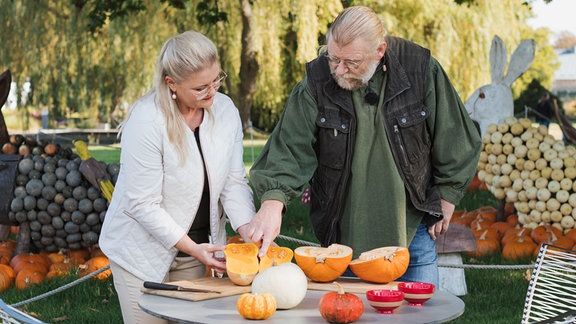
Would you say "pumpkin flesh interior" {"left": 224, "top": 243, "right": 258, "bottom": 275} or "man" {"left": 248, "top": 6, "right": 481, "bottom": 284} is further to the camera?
"man" {"left": 248, "top": 6, "right": 481, "bottom": 284}

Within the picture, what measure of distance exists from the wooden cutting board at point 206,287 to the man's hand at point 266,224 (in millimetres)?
185

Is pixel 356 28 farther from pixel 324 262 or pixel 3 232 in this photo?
pixel 3 232

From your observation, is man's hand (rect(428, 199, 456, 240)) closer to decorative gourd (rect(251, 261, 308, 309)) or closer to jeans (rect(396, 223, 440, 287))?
jeans (rect(396, 223, 440, 287))

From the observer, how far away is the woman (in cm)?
351

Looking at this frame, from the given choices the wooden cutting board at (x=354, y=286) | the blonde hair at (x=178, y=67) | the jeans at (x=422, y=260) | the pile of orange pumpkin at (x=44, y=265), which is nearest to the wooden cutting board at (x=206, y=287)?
the wooden cutting board at (x=354, y=286)

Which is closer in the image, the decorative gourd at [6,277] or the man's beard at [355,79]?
the man's beard at [355,79]

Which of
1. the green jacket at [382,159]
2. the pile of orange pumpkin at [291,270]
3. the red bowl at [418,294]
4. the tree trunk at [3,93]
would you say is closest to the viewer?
the pile of orange pumpkin at [291,270]

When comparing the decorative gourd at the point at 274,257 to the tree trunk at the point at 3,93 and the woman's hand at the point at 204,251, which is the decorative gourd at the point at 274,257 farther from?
the tree trunk at the point at 3,93

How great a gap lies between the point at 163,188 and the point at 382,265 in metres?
0.97

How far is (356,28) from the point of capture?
3.44m

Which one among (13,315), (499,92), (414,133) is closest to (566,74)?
(499,92)

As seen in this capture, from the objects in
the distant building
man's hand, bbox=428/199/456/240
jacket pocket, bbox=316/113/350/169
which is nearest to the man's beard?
jacket pocket, bbox=316/113/350/169

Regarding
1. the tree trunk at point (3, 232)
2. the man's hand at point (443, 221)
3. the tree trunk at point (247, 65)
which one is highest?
the tree trunk at point (247, 65)

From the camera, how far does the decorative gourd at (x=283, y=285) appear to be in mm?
2936
